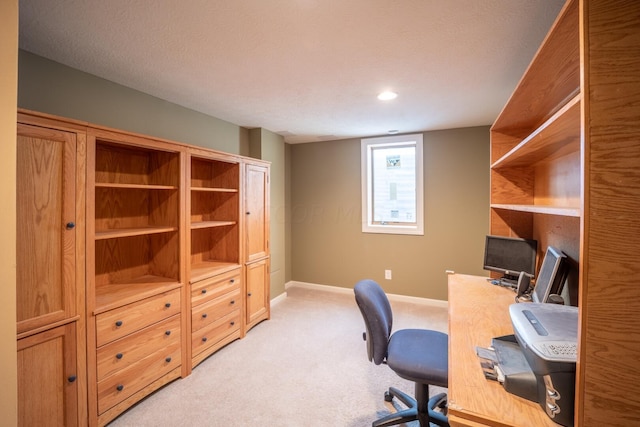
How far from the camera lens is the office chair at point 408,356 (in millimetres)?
1594

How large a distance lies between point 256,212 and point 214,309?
3.62 feet

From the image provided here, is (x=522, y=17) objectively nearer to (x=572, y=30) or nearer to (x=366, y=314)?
(x=572, y=30)

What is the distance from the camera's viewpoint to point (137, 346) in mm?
2010

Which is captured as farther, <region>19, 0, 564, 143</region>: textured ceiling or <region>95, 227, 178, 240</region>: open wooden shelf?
<region>95, 227, 178, 240</region>: open wooden shelf

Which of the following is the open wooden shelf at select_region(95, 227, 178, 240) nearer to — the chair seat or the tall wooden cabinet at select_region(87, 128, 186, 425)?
the tall wooden cabinet at select_region(87, 128, 186, 425)

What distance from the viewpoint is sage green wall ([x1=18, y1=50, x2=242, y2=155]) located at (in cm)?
185

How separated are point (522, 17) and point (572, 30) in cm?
66

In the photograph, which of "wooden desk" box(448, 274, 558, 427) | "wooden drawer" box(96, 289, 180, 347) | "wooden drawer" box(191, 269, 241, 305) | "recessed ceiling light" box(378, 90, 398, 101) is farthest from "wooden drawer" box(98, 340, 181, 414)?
"recessed ceiling light" box(378, 90, 398, 101)

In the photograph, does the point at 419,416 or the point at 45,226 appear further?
the point at 419,416

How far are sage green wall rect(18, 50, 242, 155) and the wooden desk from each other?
2781 millimetres

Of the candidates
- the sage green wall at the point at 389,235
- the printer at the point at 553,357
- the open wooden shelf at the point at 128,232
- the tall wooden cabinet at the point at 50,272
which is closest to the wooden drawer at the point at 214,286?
the open wooden shelf at the point at 128,232

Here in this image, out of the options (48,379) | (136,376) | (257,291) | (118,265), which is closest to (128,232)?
(118,265)

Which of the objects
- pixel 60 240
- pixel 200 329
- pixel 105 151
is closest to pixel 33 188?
pixel 60 240

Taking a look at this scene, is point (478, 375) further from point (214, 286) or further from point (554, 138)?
point (214, 286)
